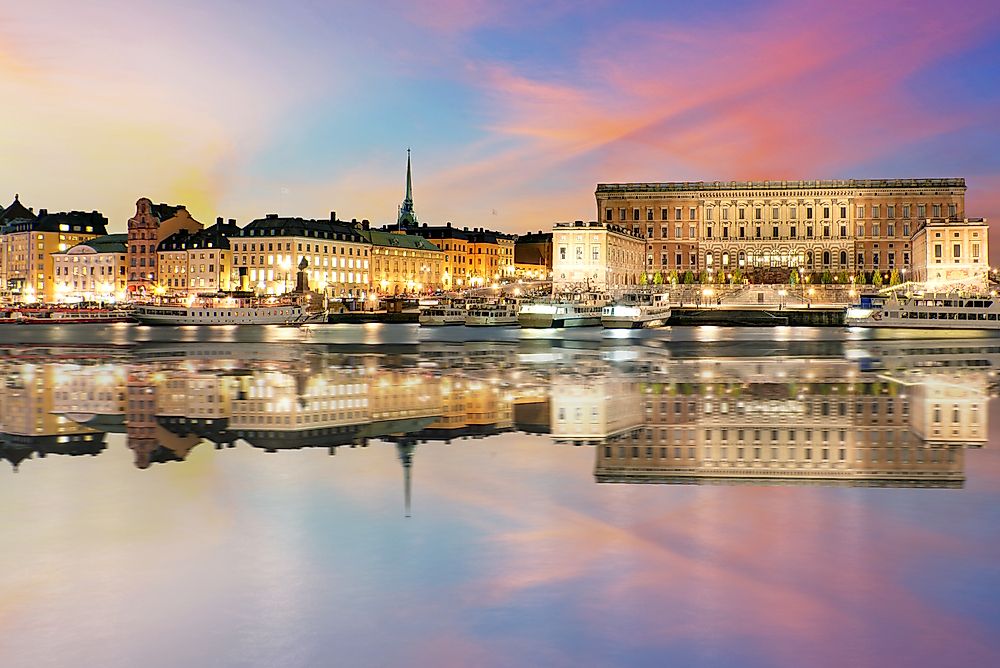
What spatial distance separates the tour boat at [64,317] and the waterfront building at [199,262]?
42420 mm

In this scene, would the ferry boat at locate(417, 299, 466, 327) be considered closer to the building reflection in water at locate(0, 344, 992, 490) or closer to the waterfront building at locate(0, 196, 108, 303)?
the building reflection in water at locate(0, 344, 992, 490)

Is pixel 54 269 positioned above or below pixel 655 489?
above

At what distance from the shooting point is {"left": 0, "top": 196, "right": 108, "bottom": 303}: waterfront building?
7357 inches

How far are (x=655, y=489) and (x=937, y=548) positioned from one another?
3.71 m

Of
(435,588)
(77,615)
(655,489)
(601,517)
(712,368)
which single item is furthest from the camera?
(712,368)

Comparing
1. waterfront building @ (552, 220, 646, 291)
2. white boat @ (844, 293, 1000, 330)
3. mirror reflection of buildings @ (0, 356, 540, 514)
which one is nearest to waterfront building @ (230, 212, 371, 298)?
waterfront building @ (552, 220, 646, 291)

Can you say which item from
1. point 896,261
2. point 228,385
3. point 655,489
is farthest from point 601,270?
point 655,489

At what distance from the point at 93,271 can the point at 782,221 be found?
5086 inches

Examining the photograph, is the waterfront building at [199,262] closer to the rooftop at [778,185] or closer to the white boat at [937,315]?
the rooftop at [778,185]

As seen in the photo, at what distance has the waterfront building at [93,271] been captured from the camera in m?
174

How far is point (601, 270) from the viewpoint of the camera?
13462 cm

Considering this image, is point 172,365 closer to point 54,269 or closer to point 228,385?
point 228,385

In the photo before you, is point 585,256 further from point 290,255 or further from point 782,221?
point 290,255

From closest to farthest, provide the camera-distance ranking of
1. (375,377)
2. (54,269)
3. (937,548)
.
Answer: (937,548), (375,377), (54,269)
